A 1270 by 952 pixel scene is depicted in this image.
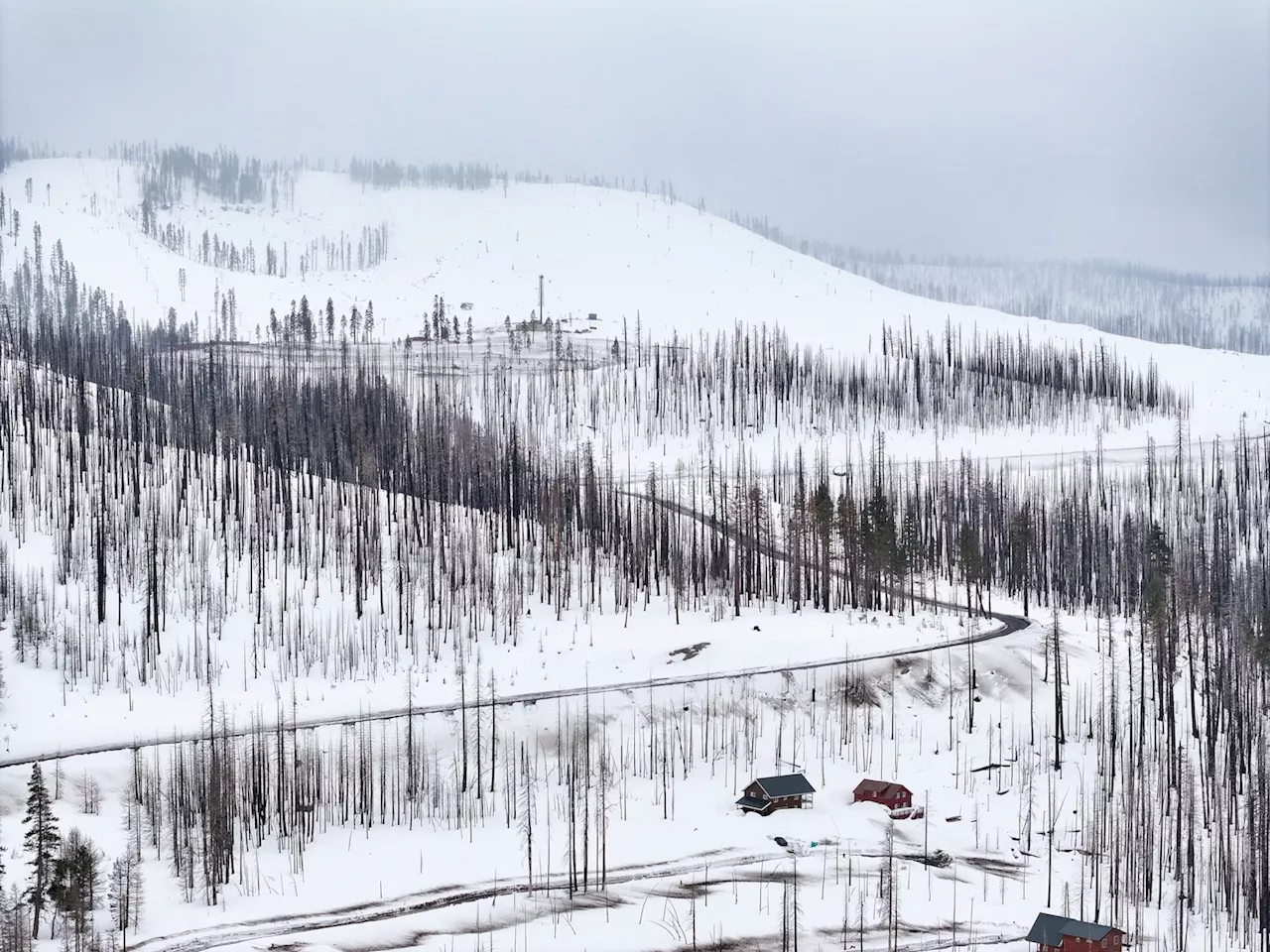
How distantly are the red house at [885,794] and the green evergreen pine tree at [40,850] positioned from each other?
2802 centimetres

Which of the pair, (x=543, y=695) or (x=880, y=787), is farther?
(x=543, y=695)

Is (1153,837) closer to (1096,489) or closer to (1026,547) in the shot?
(1026,547)

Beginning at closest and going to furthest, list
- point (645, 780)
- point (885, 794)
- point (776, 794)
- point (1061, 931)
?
point (1061, 931) → point (776, 794) → point (885, 794) → point (645, 780)

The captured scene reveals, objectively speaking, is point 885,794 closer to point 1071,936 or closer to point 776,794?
point 776,794

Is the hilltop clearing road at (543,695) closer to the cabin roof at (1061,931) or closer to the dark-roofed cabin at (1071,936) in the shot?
the cabin roof at (1061,931)

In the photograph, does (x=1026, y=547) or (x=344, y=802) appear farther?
(x=1026, y=547)

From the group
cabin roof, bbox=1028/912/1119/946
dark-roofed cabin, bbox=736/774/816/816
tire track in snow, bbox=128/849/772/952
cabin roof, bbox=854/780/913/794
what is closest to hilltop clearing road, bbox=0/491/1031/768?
dark-roofed cabin, bbox=736/774/816/816

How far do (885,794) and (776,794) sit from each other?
4.26m

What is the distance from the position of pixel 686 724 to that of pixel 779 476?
6039 centimetres

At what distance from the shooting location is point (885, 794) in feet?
161

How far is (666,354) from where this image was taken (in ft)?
530

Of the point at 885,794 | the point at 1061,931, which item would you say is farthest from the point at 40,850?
the point at 1061,931

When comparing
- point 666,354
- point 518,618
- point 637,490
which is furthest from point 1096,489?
point 518,618

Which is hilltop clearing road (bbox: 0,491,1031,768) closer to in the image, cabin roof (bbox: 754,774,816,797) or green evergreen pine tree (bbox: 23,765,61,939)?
green evergreen pine tree (bbox: 23,765,61,939)
